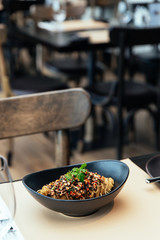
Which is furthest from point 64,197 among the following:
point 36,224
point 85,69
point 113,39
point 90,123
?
point 85,69

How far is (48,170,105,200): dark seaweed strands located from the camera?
80 centimetres

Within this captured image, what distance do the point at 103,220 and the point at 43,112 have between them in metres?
0.55

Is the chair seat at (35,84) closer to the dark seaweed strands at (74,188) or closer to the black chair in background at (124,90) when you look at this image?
the black chair in background at (124,90)

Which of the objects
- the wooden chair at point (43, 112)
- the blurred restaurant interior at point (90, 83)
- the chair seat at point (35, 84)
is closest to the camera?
the wooden chair at point (43, 112)

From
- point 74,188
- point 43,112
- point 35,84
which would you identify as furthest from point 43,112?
point 35,84

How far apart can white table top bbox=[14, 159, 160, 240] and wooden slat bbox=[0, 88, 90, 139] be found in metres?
0.38

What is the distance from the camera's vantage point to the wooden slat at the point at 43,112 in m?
1.23

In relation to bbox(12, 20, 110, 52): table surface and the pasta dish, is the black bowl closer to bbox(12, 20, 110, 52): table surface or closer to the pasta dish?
the pasta dish

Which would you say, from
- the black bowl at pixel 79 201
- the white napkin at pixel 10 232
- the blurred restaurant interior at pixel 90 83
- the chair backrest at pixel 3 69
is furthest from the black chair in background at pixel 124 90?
the white napkin at pixel 10 232

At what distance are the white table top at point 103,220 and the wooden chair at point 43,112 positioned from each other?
378 mm

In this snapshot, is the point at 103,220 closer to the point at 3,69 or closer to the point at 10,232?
the point at 10,232

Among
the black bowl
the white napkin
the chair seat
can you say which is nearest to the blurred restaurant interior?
the chair seat

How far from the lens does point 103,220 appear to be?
795 millimetres

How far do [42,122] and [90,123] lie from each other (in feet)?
5.77
